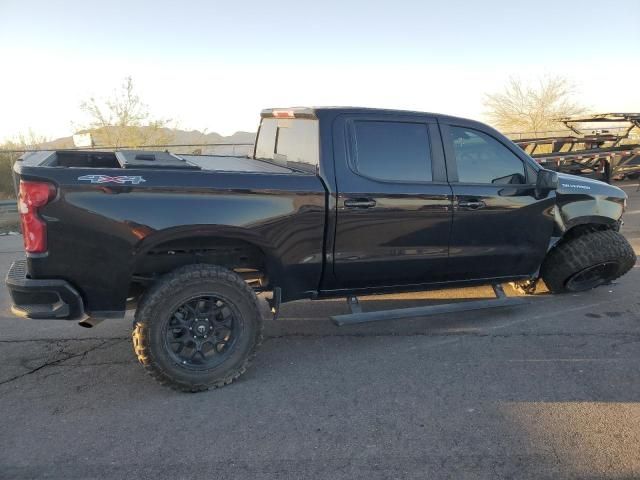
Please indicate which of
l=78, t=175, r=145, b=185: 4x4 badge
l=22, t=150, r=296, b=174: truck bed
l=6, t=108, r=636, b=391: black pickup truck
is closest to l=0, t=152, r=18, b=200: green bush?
l=22, t=150, r=296, b=174: truck bed

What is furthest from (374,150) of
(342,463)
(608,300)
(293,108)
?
(608,300)

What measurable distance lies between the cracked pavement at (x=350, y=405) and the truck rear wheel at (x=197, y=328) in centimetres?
16

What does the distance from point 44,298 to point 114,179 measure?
0.87 metres

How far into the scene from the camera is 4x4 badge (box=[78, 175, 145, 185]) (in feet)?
10.3

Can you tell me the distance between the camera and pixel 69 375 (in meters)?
3.77

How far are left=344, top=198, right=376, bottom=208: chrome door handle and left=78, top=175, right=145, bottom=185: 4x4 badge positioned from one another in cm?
146

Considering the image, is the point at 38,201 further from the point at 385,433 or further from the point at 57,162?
the point at 385,433

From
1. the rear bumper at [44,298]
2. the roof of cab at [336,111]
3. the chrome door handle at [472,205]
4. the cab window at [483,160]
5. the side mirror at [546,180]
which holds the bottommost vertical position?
the rear bumper at [44,298]

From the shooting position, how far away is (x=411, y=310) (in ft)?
14.8

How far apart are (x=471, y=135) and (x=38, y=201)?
3.36 m

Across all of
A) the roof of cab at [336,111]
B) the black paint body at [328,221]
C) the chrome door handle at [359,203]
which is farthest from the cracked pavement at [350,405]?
the roof of cab at [336,111]

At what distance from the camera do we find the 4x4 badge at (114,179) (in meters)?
3.14

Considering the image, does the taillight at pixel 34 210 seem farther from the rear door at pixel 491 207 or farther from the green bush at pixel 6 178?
the green bush at pixel 6 178

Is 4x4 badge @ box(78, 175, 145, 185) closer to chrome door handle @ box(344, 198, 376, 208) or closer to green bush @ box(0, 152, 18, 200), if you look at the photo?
chrome door handle @ box(344, 198, 376, 208)
